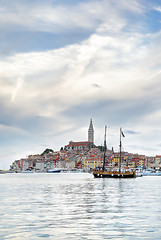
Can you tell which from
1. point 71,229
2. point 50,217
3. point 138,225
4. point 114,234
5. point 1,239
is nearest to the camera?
point 1,239

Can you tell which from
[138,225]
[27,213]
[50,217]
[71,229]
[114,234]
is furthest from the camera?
[27,213]

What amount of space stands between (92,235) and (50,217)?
6.27 meters

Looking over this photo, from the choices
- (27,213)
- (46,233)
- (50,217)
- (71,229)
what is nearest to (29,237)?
(46,233)

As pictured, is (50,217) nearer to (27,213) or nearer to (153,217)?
(27,213)

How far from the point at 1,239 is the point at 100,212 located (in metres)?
10.3

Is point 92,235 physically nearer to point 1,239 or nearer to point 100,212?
point 1,239

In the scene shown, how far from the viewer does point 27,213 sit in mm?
24438

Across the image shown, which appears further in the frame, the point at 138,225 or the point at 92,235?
the point at 138,225

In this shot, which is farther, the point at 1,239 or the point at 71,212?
the point at 71,212

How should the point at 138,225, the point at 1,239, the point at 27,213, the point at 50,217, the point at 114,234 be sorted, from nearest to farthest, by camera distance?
the point at 1,239, the point at 114,234, the point at 138,225, the point at 50,217, the point at 27,213

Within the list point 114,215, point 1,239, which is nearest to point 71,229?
point 1,239

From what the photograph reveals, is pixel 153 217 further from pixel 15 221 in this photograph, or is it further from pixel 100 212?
pixel 15 221

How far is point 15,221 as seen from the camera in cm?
2100

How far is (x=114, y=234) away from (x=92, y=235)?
1067 millimetres
